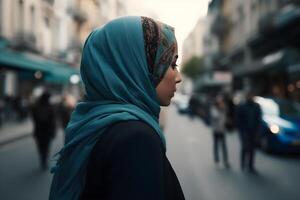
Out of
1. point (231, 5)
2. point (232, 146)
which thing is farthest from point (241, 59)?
point (232, 146)

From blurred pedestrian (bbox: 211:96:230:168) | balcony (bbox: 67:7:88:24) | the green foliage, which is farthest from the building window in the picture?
the green foliage

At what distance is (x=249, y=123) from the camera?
10.0 metres

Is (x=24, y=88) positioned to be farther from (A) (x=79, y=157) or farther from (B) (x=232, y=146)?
(A) (x=79, y=157)

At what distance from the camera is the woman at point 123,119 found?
54.7 inches

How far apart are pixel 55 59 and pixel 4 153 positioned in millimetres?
23670

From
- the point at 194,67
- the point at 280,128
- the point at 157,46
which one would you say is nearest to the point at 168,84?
the point at 157,46

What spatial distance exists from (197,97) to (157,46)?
34.1m

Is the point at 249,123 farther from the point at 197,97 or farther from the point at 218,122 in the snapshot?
the point at 197,97

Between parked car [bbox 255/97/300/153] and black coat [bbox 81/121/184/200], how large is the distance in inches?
447

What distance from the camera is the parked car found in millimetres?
12320

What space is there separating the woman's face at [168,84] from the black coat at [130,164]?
23 centimetres

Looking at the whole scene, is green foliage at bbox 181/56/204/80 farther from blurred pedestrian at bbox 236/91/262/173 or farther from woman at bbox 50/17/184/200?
woman at bbox 50/17/184/200

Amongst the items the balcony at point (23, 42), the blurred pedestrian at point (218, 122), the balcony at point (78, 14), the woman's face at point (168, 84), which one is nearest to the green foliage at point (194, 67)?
the balcony at point (78, 14)

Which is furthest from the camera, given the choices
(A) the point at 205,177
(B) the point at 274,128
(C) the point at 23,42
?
(C) the point at 23,42
